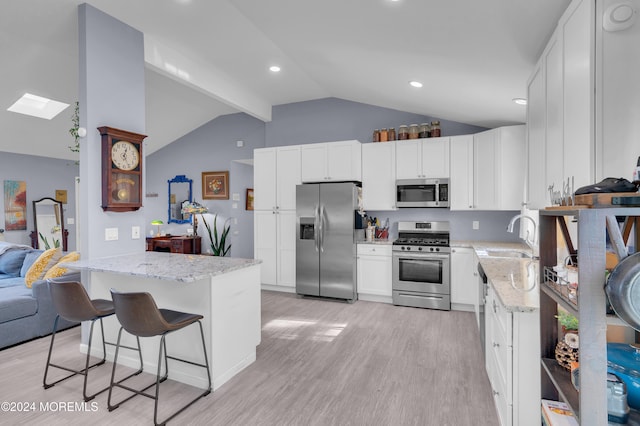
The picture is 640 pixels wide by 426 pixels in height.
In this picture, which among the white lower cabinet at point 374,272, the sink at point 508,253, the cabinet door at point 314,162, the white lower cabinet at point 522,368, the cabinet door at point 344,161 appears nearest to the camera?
the white lower cabinet at point 522,368

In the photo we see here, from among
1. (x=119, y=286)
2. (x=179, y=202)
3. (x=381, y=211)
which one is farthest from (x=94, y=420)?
(x=179, y=202)

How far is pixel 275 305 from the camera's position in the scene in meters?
4.74

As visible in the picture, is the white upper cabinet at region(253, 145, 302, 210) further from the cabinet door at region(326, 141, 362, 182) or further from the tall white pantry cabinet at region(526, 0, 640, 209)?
the tall white pantry cabinet at region(526, 0, 640, 209)

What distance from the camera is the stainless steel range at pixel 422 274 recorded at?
14.5 ft

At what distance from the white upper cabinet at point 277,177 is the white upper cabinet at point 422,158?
5.10 ft

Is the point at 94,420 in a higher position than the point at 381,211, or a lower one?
lower

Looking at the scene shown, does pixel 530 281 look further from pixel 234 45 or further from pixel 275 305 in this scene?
pixel 234 45

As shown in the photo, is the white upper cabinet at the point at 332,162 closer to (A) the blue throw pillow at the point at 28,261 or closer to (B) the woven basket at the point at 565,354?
(A) the blue throw pillow at the point at 28,261

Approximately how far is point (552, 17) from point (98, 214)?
3.75 m

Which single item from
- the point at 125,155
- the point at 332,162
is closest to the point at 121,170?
the point at 125,155

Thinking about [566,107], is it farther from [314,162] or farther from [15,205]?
[15,205]

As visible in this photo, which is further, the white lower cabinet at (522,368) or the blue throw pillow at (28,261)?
the blue throw pillow at (28,261)

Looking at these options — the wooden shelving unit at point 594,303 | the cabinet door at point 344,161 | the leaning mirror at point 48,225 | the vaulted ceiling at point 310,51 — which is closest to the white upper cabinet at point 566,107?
the vaulted ceiling at point 310,51

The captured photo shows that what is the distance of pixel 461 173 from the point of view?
14.9 feet
